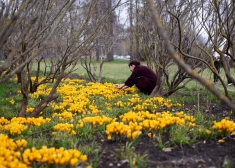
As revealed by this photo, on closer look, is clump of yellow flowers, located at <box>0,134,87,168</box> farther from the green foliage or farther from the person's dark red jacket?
the person's dark red jacket

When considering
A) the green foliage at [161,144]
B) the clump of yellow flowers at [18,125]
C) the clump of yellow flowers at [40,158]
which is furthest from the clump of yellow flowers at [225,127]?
the clump of yellow flowers at [18,125]

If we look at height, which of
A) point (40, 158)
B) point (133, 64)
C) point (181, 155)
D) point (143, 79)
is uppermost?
point (133, 64)

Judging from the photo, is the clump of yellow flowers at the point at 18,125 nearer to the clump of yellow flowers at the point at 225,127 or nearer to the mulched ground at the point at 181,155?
the mulched ground at the point at 181,155

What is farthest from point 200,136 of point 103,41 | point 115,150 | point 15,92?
point 103,41

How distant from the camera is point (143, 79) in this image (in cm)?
1010

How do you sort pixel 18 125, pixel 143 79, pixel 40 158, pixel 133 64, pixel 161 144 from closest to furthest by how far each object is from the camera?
pixel 40 158
pixel 161 144
pixel 18 125
pixel 143 79
pixel 133 64

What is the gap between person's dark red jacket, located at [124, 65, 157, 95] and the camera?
10102 mm

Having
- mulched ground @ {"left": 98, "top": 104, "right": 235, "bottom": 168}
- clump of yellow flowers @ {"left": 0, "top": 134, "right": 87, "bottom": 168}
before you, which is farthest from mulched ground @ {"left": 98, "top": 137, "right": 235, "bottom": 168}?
clump of yellow flowers @ {"left": 0, "top": 134, "right": 87, "bottom": 168}

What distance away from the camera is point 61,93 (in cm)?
954

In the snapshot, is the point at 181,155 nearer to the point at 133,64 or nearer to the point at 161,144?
the point at 161,144

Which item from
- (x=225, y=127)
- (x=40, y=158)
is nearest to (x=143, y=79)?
(x=225, y=127)

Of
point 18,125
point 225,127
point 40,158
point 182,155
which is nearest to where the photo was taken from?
point 40,158

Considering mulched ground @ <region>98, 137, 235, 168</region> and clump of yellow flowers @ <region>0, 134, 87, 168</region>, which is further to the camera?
mulched ground @ <region>98, 137, 235, 168</region>

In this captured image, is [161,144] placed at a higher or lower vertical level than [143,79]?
lower
